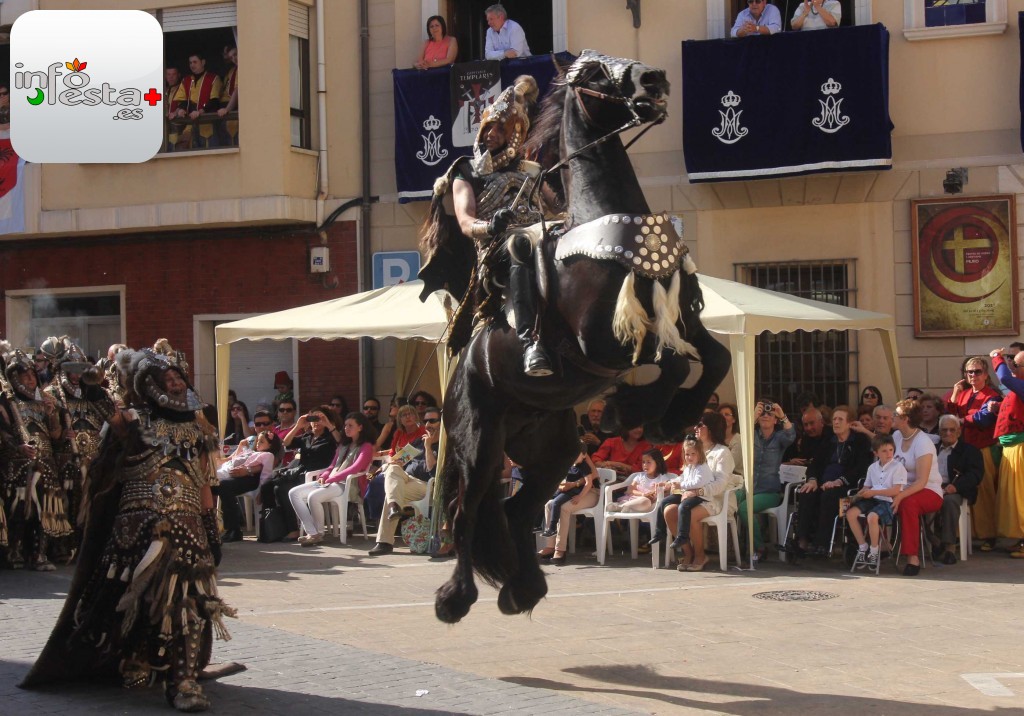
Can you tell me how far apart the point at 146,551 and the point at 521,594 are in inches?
71.3

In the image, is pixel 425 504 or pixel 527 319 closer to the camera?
pixel 527 319

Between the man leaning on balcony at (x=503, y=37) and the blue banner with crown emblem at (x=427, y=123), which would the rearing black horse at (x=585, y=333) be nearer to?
the blue banner with crown emblem at (x=427, y=123)

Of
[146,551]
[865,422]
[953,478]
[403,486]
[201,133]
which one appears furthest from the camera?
[201,133]

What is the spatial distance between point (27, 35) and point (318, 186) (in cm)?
412

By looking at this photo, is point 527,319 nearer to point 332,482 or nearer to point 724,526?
point 724,526

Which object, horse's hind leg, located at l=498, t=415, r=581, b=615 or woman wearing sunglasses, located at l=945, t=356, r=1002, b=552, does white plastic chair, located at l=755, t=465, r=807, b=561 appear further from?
horse's hind leg, located at l=498, t=415, r=581, b=615

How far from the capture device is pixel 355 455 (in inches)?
532

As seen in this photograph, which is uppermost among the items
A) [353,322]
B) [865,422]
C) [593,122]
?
[593,122]

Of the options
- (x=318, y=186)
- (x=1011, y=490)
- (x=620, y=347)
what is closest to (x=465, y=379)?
(x=620, y=347)

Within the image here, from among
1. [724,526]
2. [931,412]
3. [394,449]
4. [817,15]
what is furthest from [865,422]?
[817,15]

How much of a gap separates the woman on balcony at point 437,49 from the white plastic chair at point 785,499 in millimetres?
7167

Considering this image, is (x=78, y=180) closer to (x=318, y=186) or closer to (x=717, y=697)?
(x=318, y=186)

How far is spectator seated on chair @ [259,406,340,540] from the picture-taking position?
45.1ft

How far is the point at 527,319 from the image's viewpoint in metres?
5.83
